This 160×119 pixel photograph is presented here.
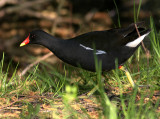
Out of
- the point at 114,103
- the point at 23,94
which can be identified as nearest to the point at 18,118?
the point at 23,94

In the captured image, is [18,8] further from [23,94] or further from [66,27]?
[23,94]

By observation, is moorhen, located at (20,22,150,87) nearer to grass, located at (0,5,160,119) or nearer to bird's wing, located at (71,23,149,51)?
bird's wing, located at (71,23,149,51)

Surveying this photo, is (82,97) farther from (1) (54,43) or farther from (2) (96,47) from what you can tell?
(1) (54,43)

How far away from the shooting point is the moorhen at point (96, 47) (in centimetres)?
390

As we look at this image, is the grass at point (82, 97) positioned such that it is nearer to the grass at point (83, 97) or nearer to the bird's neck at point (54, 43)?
the grass at point (83, 97)

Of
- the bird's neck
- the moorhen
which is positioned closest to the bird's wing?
the moorhen

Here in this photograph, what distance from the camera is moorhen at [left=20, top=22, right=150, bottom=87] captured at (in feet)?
12.8

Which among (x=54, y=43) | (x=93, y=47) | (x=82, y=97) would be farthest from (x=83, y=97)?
(x=54, y=43)

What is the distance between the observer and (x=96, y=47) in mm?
3971

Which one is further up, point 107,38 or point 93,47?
point 107,38

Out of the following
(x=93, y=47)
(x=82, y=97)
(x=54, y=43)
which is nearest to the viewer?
(x=82, y=97)

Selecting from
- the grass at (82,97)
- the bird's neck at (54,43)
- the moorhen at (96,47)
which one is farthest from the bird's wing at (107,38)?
the grass at (82,97)

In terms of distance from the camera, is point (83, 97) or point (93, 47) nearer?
point (83, 97)

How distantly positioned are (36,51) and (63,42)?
5.78m
